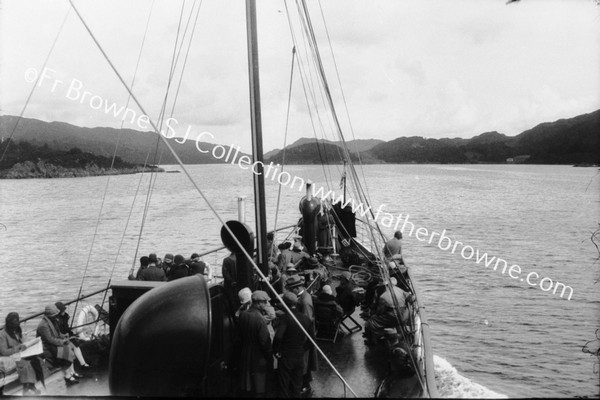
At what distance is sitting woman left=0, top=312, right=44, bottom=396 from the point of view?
7.50 meters

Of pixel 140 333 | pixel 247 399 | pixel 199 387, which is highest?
pixel 140 333

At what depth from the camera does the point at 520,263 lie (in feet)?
102

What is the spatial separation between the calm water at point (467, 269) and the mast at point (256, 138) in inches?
183

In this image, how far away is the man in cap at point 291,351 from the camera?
6.58 m

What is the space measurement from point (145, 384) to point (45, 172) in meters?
120

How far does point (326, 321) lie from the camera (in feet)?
30.0

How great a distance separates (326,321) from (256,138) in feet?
12.8

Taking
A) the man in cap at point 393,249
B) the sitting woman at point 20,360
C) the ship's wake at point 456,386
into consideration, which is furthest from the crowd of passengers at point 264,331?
the ship's wake at point 456,386

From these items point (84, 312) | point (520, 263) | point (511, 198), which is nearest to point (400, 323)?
point (84, 312)

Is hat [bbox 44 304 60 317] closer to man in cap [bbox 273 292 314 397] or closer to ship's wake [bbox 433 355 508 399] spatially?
man in cap [bbox 273 292 314 397]

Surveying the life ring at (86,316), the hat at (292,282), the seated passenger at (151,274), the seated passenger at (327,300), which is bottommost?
the life ring at (86,316)

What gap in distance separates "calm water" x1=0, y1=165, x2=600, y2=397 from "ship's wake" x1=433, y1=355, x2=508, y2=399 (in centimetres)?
5

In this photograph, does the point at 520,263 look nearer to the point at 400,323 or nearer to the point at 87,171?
the point at 400,323

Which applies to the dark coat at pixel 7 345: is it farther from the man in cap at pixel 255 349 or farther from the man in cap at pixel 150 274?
the man in cap at pixel 255 349
